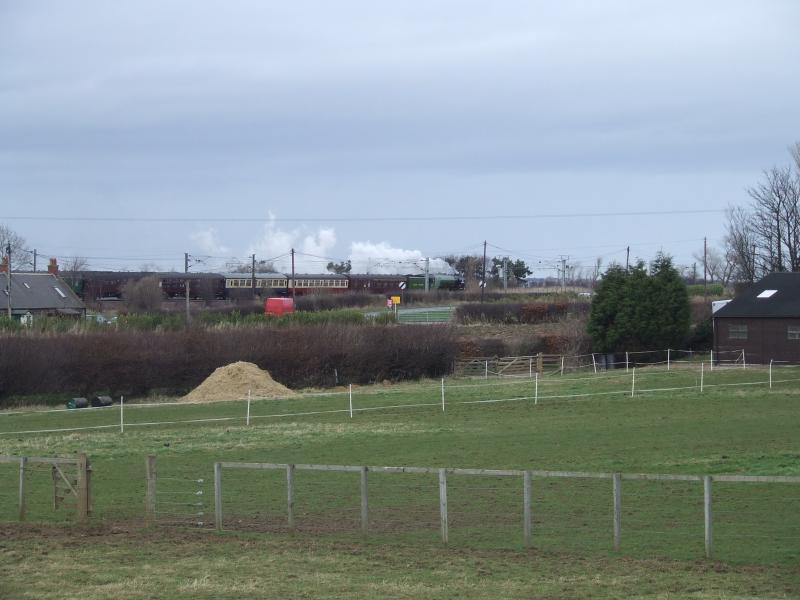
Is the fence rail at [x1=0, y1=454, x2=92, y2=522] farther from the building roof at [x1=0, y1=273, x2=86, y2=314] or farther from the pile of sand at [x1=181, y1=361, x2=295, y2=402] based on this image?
the building roof at [x1=0, y1=273, x2=86, y2=314]

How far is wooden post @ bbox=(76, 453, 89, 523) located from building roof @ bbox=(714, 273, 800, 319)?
45202 millimetres

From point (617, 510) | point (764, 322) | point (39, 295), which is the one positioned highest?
point (39, 295)

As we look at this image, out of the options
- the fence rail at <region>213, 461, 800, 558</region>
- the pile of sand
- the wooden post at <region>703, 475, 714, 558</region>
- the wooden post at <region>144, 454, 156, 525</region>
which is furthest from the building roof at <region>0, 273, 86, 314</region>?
the wooden post at <region>703, 475, 714, 558</region>

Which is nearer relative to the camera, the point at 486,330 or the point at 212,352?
the point at 212,352

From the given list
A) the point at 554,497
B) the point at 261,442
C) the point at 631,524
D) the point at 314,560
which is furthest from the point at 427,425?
the point at 314,560

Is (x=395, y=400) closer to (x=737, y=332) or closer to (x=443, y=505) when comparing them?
(x=737, y=332)

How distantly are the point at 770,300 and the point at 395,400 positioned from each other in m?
24.5

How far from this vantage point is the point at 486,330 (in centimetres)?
7544

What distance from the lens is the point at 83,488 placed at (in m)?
17.1

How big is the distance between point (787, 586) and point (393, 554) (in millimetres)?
5329

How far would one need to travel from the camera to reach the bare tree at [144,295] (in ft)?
307

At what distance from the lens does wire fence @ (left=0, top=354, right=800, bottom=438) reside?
38062mm

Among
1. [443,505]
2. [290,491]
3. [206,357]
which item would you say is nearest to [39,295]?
[206,357]

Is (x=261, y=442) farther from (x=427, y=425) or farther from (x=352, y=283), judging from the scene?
(x=352, y=283)
